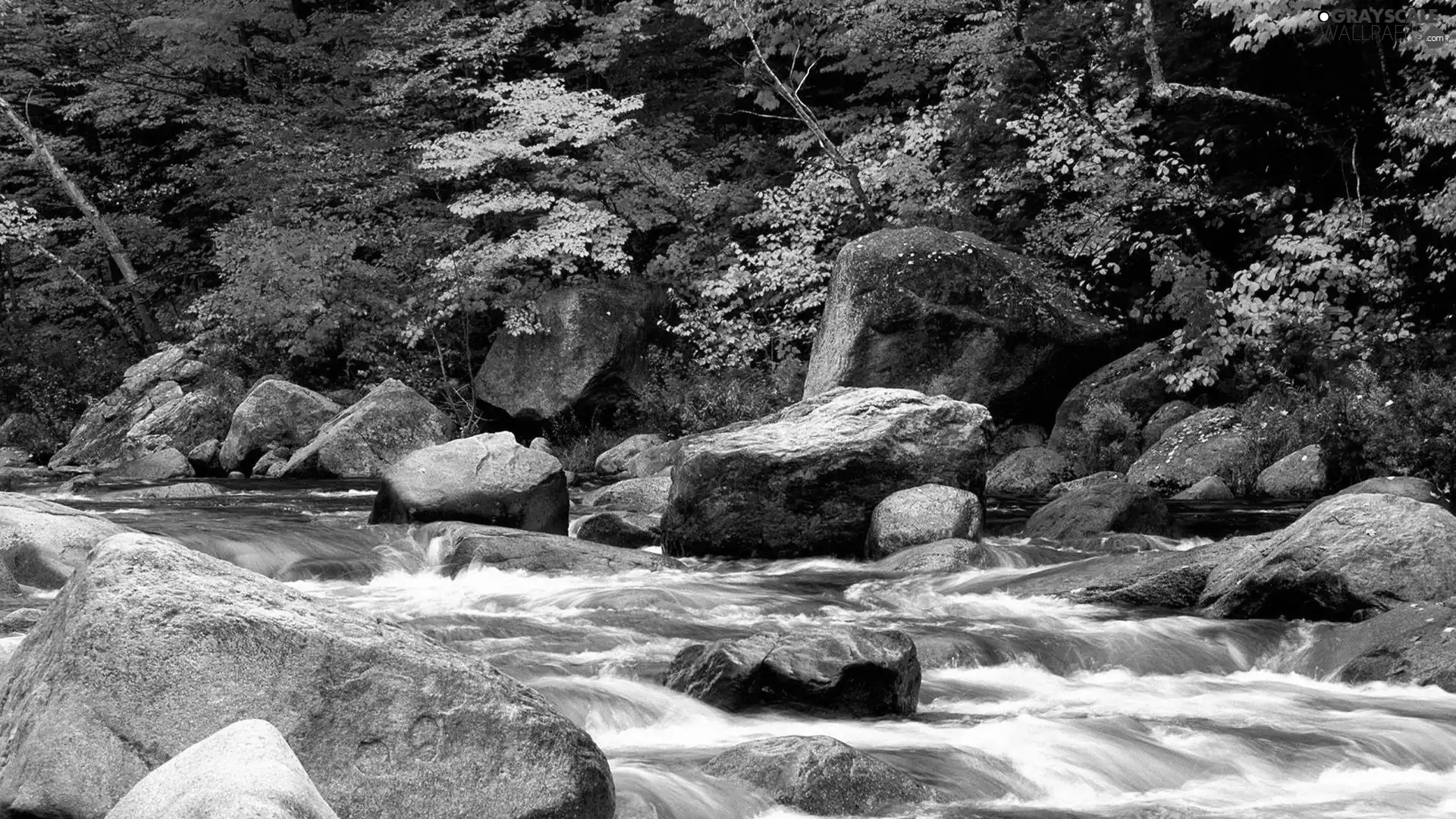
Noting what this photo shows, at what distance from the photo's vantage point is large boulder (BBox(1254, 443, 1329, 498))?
1212 centimetres

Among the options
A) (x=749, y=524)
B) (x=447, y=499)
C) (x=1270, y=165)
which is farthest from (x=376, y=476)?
(x=1270, y=165)

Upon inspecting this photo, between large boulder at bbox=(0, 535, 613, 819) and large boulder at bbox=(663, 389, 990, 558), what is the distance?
6074mm

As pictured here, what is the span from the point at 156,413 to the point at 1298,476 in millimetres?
15712

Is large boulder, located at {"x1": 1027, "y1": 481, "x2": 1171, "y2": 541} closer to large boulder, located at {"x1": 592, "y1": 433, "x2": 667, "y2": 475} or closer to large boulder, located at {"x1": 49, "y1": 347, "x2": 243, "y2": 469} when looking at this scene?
large boulder, located at {"x1": 592, "y1": 433, "x2": 667, "y2": 475}

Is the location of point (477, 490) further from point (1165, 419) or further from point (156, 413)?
point (156, 413)

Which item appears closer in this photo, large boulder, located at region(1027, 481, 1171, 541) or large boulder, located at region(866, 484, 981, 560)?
large boulder, located at region(866, 484, 981, 560)

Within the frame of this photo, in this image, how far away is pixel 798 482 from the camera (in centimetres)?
1019

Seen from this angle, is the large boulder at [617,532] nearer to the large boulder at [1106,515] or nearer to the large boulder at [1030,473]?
the large boulder at [1106,515]

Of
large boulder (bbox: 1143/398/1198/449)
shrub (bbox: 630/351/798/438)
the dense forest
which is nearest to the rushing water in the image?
the dense forest

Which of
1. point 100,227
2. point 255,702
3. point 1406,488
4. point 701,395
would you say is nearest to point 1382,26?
point 1406,488

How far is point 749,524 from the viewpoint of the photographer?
404 inches

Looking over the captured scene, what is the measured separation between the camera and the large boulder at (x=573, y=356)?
19.0 m

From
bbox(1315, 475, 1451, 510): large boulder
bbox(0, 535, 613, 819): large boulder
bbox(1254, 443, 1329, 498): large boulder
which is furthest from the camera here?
bbox(1254, 443, 1329, 498): large boulder

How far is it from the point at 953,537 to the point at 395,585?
387cm
